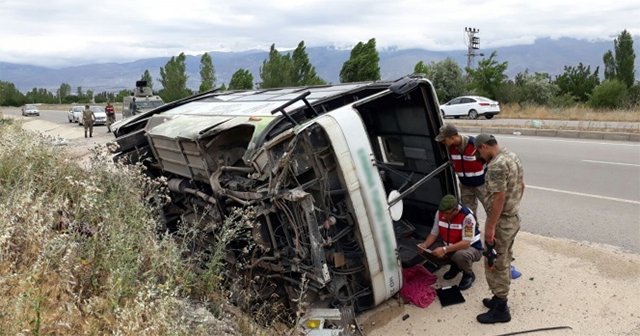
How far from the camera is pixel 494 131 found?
53.9 ft

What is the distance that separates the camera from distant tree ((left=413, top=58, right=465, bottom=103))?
3291 cm

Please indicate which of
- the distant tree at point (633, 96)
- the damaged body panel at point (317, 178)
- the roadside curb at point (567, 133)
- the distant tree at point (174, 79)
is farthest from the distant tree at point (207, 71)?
the damaged body panel at point (317, 178)

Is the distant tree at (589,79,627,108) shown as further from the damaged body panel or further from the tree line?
the damaged body panel

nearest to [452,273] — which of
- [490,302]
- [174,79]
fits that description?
[490,302]

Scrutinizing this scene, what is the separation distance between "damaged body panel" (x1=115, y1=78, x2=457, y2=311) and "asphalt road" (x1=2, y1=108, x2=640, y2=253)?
6.26ft

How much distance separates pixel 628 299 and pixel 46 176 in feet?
15.9

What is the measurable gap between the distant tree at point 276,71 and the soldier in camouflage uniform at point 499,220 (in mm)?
29240

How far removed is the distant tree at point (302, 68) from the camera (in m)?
33.2

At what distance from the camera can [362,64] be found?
97.6 ft

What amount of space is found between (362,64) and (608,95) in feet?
43.0

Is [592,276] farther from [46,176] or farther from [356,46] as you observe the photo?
[356,46]

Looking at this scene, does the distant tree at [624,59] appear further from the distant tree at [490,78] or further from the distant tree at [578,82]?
the distant tree at [490,78]

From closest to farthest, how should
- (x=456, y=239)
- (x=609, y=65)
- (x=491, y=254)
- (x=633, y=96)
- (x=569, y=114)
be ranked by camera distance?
(x=491, y=254) < (x=456, y=239) < (x=569, y=114) < (x=633, y=96) < (x=609, y=65)

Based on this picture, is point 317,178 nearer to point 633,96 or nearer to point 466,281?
point 466,281
